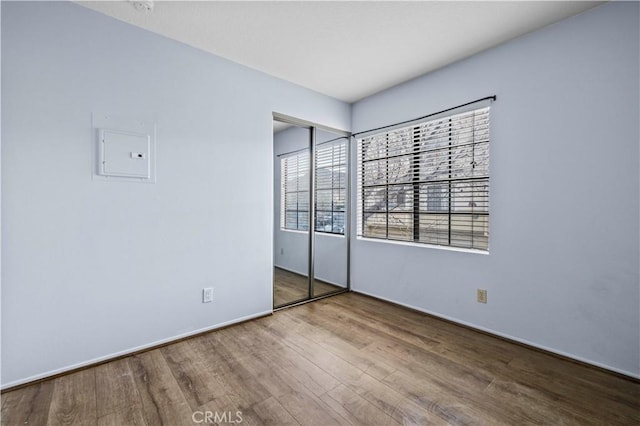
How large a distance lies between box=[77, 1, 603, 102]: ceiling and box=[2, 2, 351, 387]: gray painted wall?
8.3 inches

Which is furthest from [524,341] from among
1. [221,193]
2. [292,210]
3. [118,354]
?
[118,354]

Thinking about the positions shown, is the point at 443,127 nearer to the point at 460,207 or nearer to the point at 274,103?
the point at 460,207

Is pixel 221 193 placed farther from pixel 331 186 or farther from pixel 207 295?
pixel 331 186

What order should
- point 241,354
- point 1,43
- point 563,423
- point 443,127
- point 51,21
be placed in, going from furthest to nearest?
point 443,127
point 241,354
point 51,21
point 1,43
point 563,423

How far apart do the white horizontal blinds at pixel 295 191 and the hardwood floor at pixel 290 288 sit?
23.5 inches

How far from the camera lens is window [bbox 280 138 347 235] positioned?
3.65m

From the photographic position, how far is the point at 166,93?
7.91ft

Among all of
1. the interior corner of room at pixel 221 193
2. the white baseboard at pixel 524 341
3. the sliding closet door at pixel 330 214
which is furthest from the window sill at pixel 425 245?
the white baseboard at pixel 524 341

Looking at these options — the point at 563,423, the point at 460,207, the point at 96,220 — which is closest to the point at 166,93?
the point at 96,220

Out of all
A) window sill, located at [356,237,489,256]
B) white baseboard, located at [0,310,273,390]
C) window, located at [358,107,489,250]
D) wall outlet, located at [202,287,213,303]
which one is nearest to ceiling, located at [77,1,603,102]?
window, located at [358,107,489,250]

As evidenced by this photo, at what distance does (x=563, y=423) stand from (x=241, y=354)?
2.01 meters

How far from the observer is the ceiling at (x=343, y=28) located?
206cm

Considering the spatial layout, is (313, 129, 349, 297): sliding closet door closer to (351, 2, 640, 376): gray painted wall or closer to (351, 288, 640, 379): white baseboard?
(351, 288, 640, 379): white baseboard

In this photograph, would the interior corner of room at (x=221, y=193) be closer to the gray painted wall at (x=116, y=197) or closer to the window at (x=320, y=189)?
the gray painted wall at (x=116, y=197)
